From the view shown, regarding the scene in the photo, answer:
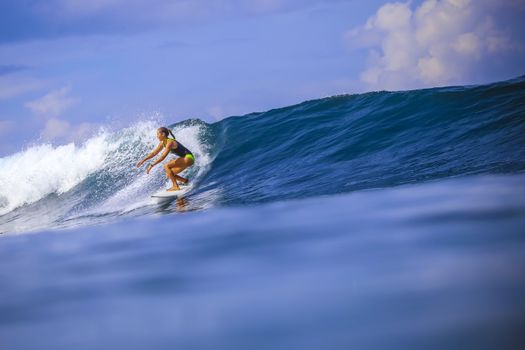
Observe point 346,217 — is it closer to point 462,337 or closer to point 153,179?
point 462,337

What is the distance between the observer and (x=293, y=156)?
10930 mm

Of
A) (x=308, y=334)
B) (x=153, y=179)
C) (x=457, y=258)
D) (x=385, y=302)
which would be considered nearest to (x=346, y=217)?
(x=457, y=258)

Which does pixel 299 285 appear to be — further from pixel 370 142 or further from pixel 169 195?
pixel 370 142

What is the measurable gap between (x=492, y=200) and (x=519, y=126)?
4.79 m

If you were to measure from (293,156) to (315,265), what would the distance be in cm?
823

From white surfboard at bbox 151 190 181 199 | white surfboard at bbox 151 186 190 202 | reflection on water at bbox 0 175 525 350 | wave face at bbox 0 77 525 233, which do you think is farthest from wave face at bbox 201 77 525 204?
reflection on water at bbox 0 175 525 350

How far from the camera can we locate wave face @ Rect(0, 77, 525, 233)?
24.4 feet

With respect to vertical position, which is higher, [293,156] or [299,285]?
[293,156]

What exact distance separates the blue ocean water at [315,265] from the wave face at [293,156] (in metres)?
0.10

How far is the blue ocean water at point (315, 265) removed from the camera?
6.25ft

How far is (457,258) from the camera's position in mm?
2551

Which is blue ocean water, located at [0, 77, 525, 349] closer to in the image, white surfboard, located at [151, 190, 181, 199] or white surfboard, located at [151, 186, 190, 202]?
white surfboard, located at [151, 186, 190, 202]

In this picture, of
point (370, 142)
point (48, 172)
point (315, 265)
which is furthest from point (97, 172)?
point (315, 265)

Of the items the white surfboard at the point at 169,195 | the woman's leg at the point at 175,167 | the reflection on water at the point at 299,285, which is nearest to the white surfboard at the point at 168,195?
the white surfboard at the point at 169,195
